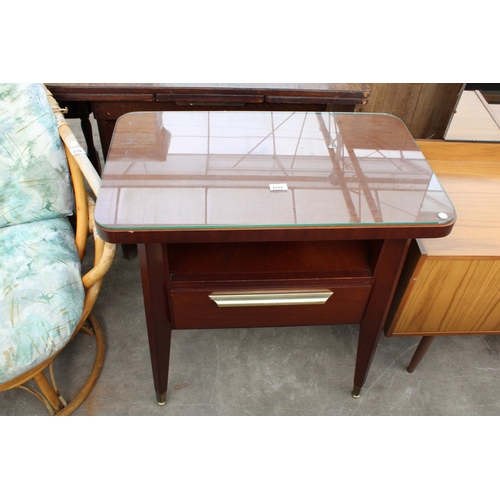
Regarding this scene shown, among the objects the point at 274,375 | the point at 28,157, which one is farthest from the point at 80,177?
the point at 274,375

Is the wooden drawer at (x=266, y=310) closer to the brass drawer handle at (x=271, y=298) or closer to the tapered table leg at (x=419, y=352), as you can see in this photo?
the brass drawer handle at (x=271, y=298)

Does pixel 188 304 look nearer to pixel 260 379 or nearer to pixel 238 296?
pixel 238 296

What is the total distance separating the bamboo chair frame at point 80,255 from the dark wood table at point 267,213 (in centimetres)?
19

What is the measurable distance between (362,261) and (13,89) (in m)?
0.93

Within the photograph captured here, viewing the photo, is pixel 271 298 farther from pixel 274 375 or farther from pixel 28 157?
pixel 28 157

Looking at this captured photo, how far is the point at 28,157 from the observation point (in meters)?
A: 1.10

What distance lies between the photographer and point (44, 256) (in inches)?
41.9

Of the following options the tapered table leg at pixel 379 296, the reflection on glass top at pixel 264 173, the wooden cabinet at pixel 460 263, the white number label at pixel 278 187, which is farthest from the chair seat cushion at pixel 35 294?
the wooden cabinet at pixel 460 263

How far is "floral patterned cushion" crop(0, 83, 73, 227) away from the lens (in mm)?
1089

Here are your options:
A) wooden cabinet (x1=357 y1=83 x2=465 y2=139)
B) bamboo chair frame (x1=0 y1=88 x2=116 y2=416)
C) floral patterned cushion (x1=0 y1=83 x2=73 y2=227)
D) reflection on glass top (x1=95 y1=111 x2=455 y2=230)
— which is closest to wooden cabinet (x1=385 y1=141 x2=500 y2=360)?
reflection on glass top (x1=95 y1=111 x2=455 y2=230)

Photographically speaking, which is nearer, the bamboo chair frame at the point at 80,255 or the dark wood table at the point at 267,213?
the dark wood table at the point at 267,213

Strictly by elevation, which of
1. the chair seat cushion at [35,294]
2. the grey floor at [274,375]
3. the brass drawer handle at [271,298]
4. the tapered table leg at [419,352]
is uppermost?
the brass drawer handle at [271,298]

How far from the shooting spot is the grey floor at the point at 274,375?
1245 mm

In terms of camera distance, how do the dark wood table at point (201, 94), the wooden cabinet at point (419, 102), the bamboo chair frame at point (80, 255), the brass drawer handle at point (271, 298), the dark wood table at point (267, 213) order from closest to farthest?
the dark wood table at point (267, 213)
the brass drawer handle at point (271, 298)
the bamboo chair frame at point (80, 255)
the dark wood table at point (201, 94)
the wooden cabinet at point (419, 102)
